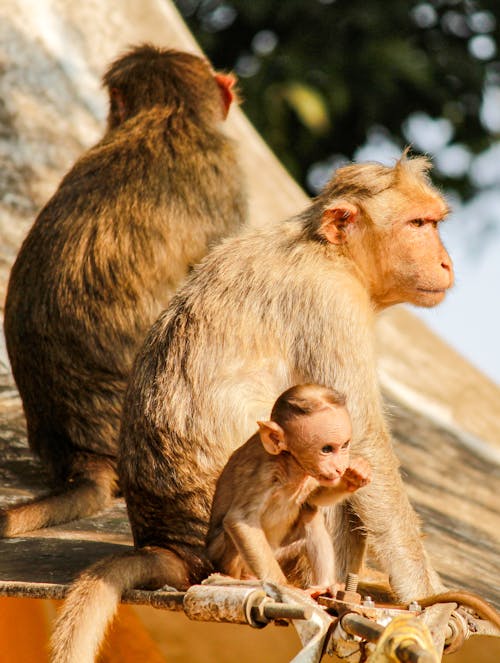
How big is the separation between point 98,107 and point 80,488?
13.2ft

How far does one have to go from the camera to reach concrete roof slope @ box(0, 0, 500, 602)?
6.94 m

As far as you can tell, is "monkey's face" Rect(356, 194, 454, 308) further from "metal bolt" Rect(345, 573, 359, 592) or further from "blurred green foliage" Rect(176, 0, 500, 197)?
"blurred green foliage" Rect(176, 0, 500, 197)

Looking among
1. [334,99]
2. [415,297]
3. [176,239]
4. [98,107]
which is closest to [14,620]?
[415,297]

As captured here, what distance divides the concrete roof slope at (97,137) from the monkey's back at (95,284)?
512 millimetres

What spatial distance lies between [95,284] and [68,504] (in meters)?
1.13

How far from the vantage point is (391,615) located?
3396mm

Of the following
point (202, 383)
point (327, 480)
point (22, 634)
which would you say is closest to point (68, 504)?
point (22, 634)

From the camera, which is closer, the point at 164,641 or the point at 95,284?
the point at 164,641

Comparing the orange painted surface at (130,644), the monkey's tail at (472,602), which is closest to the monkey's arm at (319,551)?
the monkey's tail at (472,602)

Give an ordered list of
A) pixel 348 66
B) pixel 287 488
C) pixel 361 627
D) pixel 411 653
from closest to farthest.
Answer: pixel 411 653 < pixel 361 627 < pixel 287 488 < pixel 348 66

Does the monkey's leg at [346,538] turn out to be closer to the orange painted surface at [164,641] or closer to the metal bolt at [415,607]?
the orange painted surface at [164,641]

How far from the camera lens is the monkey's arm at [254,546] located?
144 inches

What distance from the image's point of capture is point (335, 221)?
448cm

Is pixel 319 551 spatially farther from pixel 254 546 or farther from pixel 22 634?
pixel 22 634
